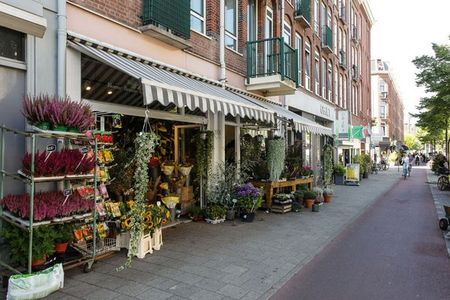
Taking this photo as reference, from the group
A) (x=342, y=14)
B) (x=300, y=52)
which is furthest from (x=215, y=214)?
(x=342, y=14)

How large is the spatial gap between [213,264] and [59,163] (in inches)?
104

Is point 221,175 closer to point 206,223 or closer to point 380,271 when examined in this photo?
point 206,223

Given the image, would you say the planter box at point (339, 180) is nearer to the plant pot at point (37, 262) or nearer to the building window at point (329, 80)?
the building window at point (329, 80)

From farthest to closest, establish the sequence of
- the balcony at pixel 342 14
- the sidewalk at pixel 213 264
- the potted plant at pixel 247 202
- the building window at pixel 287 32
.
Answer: the balcony at pixel 342 14 → the building window at pixel 287 32 → the potted plant at pixel 247 202 → the sidewalk at pixel 213 264

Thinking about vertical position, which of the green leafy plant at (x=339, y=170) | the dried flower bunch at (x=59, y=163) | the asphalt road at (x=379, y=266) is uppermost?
the dried flower bunch at (x=59, y=163)

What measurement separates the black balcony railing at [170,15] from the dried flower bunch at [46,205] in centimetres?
418

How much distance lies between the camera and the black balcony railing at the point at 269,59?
1187 centimetres

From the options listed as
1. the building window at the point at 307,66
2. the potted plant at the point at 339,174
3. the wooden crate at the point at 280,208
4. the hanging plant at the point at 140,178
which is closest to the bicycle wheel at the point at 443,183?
the potted plant at the point at 339,174

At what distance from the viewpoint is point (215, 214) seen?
869 centimetres

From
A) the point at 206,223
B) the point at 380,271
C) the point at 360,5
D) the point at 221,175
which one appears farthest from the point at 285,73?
the point at 360,5

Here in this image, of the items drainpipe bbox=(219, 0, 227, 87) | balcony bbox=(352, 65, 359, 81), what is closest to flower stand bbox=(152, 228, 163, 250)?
drainpipe bbox=(219, 0, 227, 87)

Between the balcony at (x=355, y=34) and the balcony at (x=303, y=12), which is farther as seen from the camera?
the balcony at (x=355, y=34)

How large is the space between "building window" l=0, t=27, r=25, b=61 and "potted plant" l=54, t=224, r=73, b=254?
7.91ft

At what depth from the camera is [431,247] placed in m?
7.22
